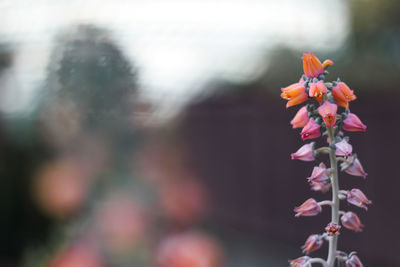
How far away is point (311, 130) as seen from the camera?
0.56 metres

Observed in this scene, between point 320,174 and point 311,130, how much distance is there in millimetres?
62

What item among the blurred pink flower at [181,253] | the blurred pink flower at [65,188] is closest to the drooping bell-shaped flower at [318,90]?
the blurred pink flower at [181,253]

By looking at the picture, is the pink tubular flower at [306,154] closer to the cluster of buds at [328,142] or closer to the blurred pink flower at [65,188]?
the cluster of buds at [328,142]

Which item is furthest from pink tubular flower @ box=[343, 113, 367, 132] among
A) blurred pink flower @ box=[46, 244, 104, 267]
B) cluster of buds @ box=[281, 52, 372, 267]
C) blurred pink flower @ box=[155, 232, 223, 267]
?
blurred pink flower @ box=[46, 244, 104, 267]

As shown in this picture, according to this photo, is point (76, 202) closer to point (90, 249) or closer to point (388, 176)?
point (90, 249)

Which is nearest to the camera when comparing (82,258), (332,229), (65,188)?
(332,229)

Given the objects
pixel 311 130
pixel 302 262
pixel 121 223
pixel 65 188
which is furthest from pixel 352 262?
pixel 65 188

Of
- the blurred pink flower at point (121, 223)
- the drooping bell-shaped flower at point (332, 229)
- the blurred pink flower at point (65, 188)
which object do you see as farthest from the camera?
the blurred pink flower at point (65, 188)

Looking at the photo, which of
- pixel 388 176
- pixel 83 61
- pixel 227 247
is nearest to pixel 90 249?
pixel 83 61

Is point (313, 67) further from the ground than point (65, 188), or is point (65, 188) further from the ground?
point (313, 67)

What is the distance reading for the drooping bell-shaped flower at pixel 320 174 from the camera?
567mm

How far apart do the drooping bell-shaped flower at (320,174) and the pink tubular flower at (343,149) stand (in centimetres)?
4

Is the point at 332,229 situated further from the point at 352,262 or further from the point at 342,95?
the point at 342,95

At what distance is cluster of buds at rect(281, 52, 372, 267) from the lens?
0.54m
